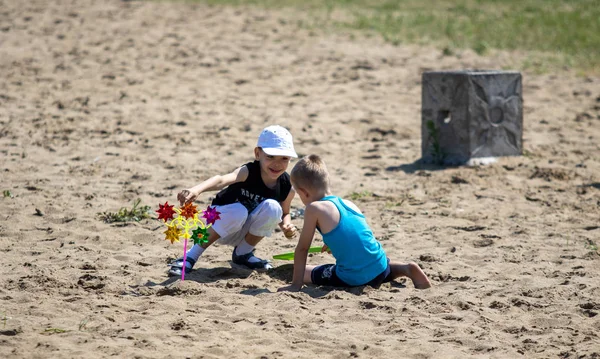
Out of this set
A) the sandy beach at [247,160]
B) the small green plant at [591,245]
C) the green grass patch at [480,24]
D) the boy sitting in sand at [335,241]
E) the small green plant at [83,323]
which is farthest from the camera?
the green grass patch at [480,24]

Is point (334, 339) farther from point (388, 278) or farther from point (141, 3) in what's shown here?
point (141, 3)

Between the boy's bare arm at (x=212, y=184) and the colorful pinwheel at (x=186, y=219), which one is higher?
the boy's bare arm at (x=212, y=184)

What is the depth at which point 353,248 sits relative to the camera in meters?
5.00

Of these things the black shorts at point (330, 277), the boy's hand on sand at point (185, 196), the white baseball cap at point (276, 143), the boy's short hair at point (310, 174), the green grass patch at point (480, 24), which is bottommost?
the black shorts at point (330, 277)

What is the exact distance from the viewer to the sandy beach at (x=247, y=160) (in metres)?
4.37

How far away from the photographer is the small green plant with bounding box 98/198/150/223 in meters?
6.50

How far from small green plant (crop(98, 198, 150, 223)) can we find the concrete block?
3433mm

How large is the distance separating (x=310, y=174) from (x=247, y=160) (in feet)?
11.7

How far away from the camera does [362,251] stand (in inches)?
197

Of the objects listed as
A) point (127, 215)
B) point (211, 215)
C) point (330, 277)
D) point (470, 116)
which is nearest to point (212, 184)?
point (211, 215)

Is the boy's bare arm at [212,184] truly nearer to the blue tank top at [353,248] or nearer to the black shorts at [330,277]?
the blue tank top at [353,248]

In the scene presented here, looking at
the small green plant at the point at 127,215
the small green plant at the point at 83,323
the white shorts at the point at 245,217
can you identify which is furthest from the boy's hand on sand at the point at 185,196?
the small green plant at the point at 127,215

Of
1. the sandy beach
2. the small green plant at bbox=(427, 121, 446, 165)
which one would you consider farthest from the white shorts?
the small green plant at bbox=(427, 121, 446, 165)

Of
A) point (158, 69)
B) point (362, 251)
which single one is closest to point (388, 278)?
point (362, 251)
